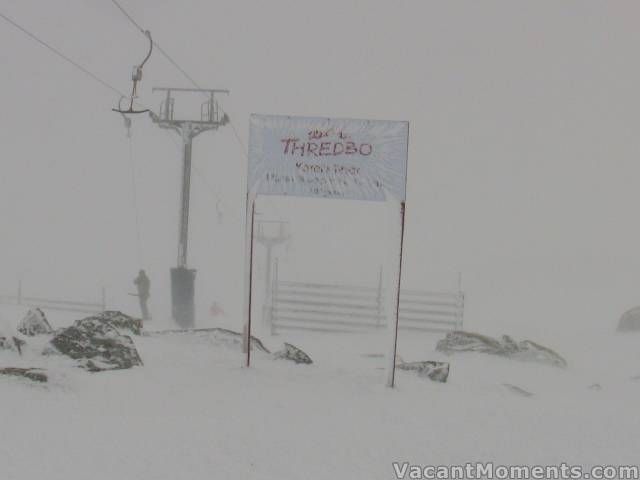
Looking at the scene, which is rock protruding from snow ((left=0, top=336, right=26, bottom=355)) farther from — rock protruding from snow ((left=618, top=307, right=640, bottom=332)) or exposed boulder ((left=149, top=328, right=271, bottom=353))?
rock protruding from snow ((left=618, top=307, right=640, bottom=332))

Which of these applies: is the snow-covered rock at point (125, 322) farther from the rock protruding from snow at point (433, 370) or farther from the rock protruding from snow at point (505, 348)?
the rock protruding from snow at point (505, 348)

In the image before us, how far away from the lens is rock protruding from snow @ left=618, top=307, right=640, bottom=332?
1633 cm

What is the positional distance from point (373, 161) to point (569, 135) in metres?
124

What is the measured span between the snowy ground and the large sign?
2.29 m

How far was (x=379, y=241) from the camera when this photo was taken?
8075 centimetres

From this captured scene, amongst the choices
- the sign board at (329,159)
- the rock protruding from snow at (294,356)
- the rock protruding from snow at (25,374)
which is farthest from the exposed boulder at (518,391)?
the rock protruding from snow at (25,374)

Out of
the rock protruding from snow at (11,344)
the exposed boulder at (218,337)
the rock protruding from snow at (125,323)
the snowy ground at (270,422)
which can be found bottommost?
the snowy ground at (270,422)

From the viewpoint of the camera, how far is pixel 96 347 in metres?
6.49

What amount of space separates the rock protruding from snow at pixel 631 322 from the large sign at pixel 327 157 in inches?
487

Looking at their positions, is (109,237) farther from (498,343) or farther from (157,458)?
(157,458)

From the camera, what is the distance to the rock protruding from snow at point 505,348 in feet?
36.2

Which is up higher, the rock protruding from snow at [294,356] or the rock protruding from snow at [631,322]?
the rock protruding from snow at [294,356]

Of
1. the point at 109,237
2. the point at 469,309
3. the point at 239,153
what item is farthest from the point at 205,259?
the point at 239,153

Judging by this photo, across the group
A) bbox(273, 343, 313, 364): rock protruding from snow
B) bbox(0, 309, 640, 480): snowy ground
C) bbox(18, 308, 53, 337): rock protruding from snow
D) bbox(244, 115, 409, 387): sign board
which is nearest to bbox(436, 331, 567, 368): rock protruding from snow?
bbox(0, 309, 640, 480): snowy ground
